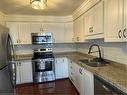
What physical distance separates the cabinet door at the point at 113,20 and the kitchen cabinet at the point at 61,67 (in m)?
2.44

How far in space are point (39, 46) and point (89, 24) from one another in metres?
2.37

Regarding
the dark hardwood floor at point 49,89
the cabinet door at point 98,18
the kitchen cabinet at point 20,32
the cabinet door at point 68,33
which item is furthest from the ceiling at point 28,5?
the dark hardwood floor at point 49,89

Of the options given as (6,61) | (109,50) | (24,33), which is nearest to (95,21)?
(109,50)

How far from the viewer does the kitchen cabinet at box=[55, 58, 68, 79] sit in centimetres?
435

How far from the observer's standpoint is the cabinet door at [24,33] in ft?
14.0

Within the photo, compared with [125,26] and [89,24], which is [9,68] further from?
[125,26]

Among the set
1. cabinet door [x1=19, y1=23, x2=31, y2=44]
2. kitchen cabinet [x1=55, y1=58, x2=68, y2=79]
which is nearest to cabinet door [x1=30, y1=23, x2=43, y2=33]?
cabinet door [x1=19, y1=23, x2=31, y2=44]

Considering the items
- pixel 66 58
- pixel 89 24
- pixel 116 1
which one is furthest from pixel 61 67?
pixel 116 1

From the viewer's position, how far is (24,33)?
4.31 meters

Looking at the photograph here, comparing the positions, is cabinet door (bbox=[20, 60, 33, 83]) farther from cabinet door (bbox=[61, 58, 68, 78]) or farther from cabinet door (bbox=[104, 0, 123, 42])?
cabinet door (bbox=[104, 0, 123, 42])

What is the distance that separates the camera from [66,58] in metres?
4.41

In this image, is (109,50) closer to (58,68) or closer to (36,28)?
(58,68)

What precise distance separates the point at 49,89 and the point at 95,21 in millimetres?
2235

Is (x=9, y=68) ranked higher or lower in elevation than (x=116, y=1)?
lower
